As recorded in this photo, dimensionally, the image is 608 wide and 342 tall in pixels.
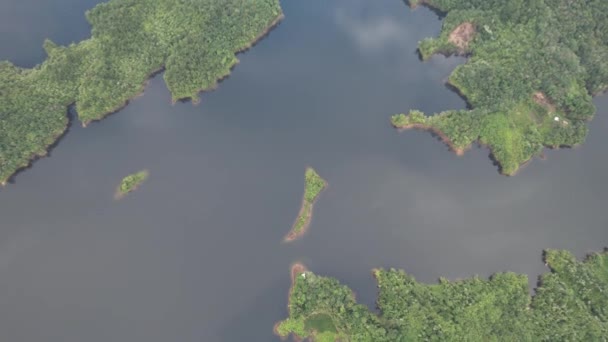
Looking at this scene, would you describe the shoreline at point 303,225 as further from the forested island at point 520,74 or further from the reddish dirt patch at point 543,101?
the reddish dirt patch at point 543,101

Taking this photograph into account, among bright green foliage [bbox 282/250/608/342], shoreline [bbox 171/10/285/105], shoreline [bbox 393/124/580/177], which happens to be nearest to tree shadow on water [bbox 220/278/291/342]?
bright green foliage [bbox 282/250/608/342]

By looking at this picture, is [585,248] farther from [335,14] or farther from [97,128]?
[97,128]

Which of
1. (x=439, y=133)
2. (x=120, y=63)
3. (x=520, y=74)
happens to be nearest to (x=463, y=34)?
(x=520, y=74)

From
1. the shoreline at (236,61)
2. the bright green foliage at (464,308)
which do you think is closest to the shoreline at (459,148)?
the bright green foliage at (464,308)

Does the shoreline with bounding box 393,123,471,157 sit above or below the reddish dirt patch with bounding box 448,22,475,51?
below

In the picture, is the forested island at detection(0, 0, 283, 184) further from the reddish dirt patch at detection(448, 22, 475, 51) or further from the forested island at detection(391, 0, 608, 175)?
the reddish dirt patch at detection(448, 22, 475, 51)

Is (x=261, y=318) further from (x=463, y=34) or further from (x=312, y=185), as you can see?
(x=463, y=34)
